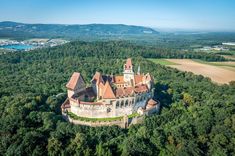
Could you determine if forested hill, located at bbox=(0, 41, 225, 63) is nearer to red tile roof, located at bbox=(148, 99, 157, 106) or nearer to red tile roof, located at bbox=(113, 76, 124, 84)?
red tile roof, located at bbox=(113, 76, 124, 84)

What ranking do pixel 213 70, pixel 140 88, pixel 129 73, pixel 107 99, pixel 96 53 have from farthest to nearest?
pixel 96 53
pixel 213 70
pixel 129 73
pixel 140 88
pixel 107 99

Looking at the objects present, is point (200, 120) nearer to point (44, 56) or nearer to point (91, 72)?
point (91, 72)

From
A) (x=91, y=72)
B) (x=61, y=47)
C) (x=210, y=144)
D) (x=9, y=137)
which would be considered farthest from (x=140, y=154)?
(x=61, y=47)

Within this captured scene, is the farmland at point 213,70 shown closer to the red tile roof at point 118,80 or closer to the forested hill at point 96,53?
the forested hill at point 96,53

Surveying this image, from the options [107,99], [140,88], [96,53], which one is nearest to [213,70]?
[140,88]

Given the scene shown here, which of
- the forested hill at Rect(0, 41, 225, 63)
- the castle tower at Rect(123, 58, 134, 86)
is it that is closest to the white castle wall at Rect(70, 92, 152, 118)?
the castle tower at Rect(123, 58, 134, 86)

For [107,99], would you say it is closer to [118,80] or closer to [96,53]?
[118,80]

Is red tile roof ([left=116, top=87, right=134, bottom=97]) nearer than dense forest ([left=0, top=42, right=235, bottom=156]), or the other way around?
dense forest ([left=0, top=42, right=235, bottom=156])
